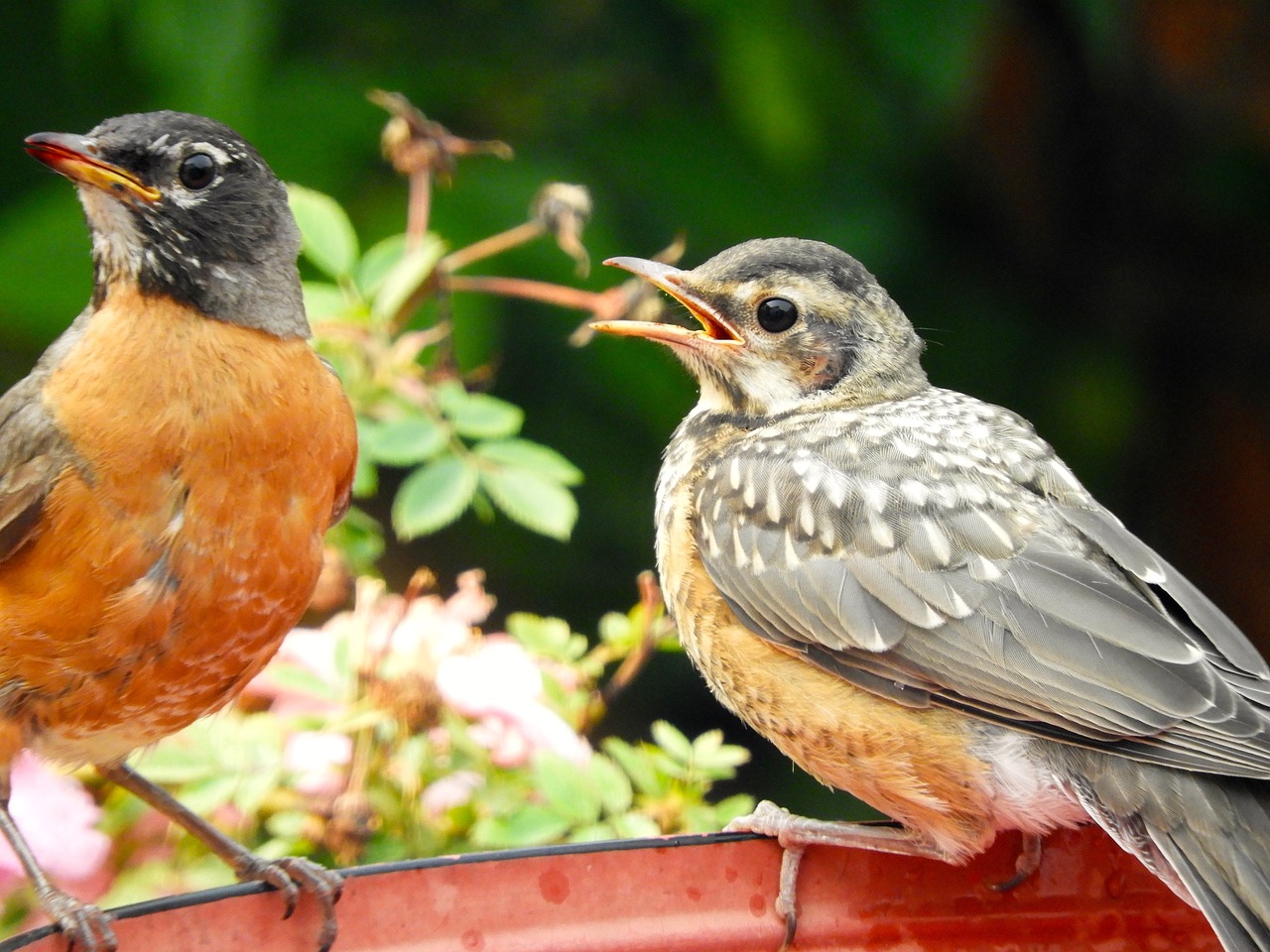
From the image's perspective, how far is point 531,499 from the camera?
8.04ft

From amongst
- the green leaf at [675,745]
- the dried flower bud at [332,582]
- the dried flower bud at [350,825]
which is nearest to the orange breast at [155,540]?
the dried flower bud at [350,825]

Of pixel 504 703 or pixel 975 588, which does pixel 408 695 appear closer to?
pixel 504 703

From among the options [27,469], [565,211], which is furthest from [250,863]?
[565,211]

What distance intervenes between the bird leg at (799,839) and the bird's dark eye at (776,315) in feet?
2.93

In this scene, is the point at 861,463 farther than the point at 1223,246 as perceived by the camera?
No

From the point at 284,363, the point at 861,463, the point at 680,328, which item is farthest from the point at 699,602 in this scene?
the point at 284,363

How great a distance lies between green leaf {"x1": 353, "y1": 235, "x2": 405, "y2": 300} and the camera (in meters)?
2.63

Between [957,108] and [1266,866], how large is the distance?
2.95 metres

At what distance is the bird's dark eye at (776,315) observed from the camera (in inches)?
106

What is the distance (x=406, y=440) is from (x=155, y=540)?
0.54m

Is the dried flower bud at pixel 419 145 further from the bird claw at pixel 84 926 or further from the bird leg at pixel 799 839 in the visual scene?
the bird claw at pixel 84 926

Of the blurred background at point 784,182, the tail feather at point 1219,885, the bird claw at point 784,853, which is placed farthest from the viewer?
the blurred background at point 784,182

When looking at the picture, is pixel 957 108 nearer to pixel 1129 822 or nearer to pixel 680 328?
pixel 680 328

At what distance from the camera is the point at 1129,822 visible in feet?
6.28
